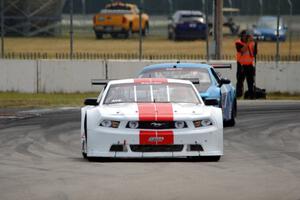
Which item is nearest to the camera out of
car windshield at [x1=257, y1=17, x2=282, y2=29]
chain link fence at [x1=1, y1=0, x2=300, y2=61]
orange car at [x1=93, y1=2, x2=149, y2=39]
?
chain link fence at [x1=1, y1=0, x2=300, y2=61]

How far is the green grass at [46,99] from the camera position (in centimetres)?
2694

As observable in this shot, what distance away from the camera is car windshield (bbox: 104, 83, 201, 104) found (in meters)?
15.9

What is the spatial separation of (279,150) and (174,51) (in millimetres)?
24674

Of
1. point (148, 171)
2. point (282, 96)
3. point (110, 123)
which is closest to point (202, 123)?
point (110, 123)

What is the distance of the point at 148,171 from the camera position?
13.5 m

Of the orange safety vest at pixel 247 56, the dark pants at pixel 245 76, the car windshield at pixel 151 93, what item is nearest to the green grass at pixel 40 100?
the dark pants at pixel 245 76

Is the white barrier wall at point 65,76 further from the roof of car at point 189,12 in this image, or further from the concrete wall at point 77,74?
the roof of car at point 189,12

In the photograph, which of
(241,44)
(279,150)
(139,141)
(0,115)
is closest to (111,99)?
(139,141)

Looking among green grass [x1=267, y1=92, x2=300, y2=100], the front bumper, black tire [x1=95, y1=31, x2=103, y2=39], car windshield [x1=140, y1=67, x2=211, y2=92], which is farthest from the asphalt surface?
black tire [x1=95, y1=31, x2=103, y2=39]

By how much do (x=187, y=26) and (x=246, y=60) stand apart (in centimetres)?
1804

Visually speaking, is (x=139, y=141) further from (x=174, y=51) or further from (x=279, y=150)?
(x=174, y=51)

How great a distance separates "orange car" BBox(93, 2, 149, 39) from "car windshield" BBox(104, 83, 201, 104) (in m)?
27.8

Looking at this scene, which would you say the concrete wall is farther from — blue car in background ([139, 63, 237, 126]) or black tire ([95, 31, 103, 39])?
black tire ([95, 31, 103, 39])

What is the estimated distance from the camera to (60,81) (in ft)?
101
